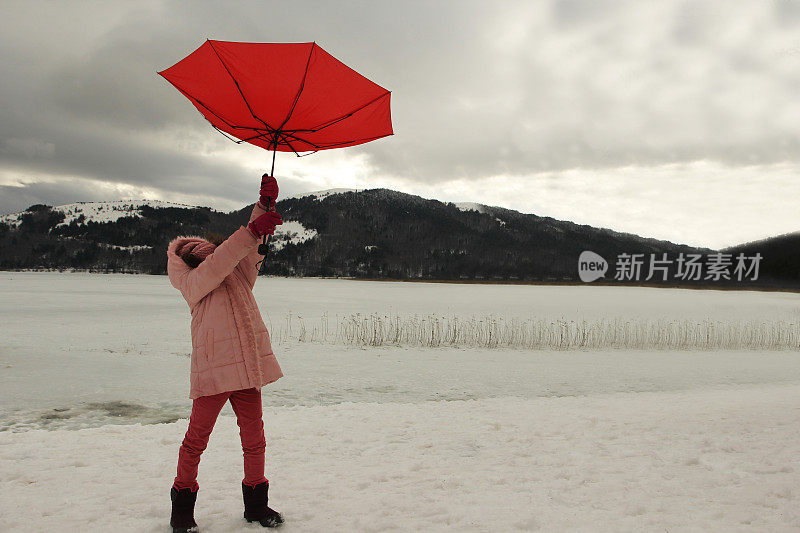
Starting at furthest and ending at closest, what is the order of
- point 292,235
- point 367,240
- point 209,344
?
1. point 292,235
2. point 367,240
3. point 209,344

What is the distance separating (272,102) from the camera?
297cm

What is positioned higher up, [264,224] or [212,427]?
[264,224]

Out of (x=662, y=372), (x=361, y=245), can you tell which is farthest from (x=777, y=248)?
(x=361, y=245)

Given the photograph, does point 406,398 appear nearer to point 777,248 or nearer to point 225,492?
point 225,492

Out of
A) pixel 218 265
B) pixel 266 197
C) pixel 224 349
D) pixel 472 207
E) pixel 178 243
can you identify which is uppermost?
pixel 472 207

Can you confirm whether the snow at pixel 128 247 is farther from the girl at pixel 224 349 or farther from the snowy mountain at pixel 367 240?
the girl at pixel 224 349

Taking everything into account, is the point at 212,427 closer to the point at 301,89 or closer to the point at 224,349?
the point at 224,349

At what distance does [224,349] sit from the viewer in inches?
107

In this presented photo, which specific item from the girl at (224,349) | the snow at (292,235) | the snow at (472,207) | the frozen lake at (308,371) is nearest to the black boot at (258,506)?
the girl at (224,349)

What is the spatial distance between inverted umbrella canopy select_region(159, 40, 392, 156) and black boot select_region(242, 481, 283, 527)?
2.18 m

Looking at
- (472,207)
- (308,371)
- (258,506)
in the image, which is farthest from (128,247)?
(258,506)

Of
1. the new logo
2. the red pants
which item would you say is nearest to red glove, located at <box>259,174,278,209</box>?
the red pants

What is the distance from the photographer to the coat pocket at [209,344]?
2.71m

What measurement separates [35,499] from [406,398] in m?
5.38
